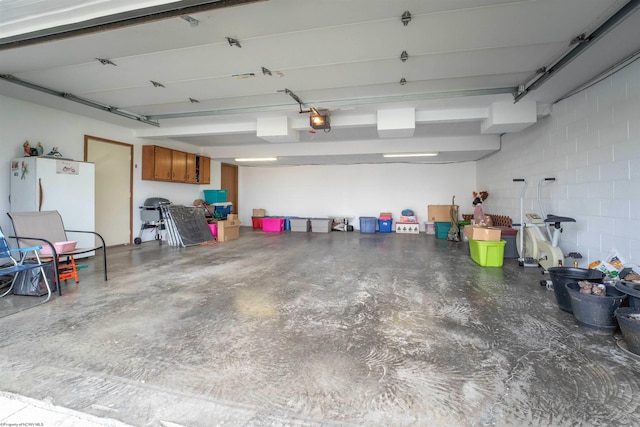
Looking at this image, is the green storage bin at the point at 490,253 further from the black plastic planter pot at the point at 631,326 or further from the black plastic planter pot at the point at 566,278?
the black plastic planter pot at the point at 631,326

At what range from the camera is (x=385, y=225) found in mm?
9242

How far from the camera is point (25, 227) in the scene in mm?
3574

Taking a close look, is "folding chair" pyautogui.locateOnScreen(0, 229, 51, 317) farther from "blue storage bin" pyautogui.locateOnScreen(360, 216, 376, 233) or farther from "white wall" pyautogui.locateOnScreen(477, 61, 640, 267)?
"blue storage bin" pyautogui.locateOnScreen(360, 216, 376, 233)

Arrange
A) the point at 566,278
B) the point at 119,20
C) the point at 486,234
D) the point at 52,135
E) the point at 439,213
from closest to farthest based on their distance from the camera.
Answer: the point at 119,20, the point at 566,278, the point at 486,234, the point at 52,135, the point at 439,213

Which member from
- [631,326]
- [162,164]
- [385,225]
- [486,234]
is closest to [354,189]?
[385,225]

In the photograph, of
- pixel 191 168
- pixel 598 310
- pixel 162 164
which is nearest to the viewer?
pixel 598 310

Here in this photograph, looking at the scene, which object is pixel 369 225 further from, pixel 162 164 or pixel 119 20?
pixel 119 20

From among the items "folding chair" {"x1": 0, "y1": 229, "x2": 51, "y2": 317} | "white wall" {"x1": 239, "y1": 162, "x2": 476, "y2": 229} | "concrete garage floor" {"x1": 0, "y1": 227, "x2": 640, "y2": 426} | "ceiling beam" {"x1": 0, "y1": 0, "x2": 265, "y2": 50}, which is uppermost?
"ceiling beam" {"x1": 0, "y1": 0, "x2": 265, "y2": 50}

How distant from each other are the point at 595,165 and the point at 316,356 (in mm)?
4284

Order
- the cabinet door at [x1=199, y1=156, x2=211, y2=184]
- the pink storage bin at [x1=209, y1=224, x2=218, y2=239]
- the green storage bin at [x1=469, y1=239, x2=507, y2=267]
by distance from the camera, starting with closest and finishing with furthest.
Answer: the green storage bin at [x1=469, y1=239, x2=507, y2=267], the pink storage bin at [x1=209, y1=224, x2=218, y2=239], the cabinet door at [x1=199, y1=156, x2=211, y2=184]

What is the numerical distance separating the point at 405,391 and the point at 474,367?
1.91 feet

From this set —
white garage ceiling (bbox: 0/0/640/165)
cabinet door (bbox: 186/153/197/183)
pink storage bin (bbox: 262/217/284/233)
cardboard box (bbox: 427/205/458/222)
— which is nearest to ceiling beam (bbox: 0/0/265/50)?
white garage ceiling (bbox: 0/0/640/165)

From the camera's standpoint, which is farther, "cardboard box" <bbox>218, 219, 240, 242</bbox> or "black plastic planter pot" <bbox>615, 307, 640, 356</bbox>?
"cardboard box" <bbox>218, 219, 240, 242</bbox>

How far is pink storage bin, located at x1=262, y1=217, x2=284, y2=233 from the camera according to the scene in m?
9.54
